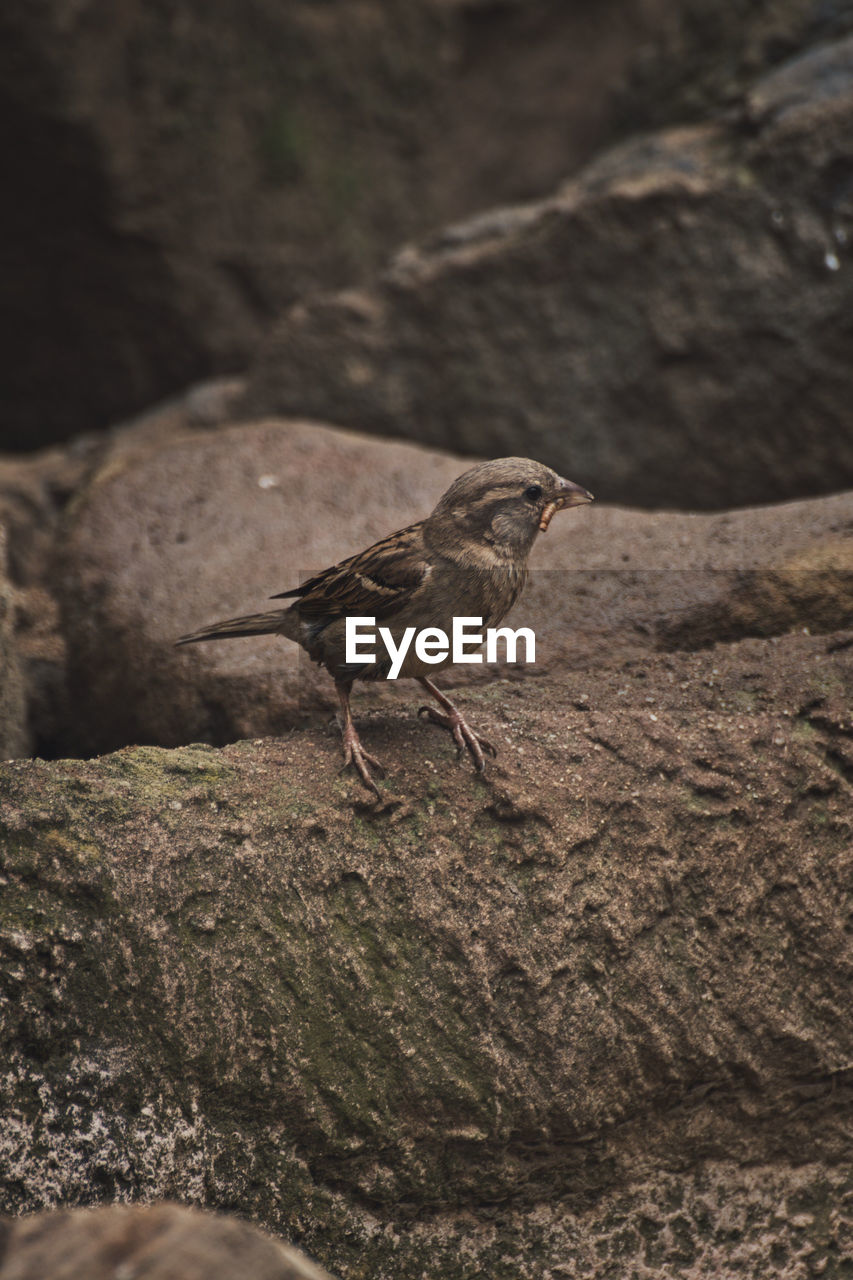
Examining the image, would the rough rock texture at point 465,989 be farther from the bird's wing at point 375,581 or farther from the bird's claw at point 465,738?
the bird's wing at point 375,581

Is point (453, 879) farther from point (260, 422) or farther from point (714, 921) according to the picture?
point (260, 422)

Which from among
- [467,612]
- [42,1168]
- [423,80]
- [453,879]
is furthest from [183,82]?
[42,1168]

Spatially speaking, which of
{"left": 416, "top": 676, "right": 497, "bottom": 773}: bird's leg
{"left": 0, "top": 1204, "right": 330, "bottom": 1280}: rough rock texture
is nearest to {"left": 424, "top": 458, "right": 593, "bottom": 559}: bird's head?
{"left": 416, "top": 676, "right": 497, "bottom": 773}: bird's leg

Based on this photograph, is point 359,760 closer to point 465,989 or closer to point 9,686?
point 465,989

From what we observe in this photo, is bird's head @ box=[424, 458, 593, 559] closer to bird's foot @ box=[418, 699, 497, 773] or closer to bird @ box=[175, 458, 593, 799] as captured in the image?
bird @ box=[175, 458, 593, 799]

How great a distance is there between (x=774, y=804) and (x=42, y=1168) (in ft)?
7.88

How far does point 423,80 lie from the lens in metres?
9.58

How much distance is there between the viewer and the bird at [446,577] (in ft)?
13.3

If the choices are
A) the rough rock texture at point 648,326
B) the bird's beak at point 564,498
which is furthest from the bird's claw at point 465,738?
the rough rock texture at point 648,326

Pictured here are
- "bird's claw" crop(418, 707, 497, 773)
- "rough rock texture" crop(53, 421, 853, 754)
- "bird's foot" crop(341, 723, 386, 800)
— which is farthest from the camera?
"rough rock texture" crop(53, 421, 853, 754)

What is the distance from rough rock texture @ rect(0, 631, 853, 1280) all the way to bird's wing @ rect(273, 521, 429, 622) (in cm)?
43

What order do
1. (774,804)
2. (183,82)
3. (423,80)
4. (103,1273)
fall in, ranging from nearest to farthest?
(103,1273)
(774,804)
(183,82)
(423,80)

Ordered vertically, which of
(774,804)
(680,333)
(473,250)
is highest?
(473,250)

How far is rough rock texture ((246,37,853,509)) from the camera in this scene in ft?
22.8
